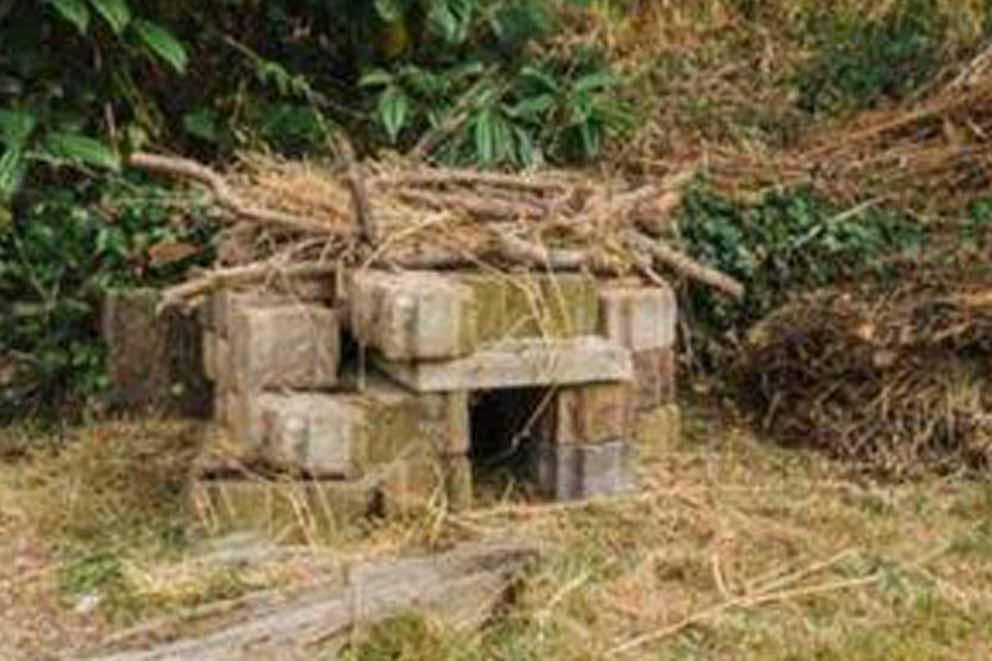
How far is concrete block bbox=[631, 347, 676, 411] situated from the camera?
5.54 meters

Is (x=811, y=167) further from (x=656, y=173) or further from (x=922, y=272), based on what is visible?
(x=922, y=272)

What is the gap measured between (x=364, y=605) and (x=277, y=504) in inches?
27.8

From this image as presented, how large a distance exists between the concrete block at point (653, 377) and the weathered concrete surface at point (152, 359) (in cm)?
133

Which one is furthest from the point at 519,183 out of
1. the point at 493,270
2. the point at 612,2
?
the point at 612,2

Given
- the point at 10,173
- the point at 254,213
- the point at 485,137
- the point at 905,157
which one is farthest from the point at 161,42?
the point at 905,157

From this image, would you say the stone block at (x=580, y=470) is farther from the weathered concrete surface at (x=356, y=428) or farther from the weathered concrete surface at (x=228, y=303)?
the weathered concrete surface at (x=228, y=303)

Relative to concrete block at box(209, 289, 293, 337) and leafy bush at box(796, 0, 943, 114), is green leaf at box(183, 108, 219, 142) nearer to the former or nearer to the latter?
concrete block at box(209, 289, 293, 337)

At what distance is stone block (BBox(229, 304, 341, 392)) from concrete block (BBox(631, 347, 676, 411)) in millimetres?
905

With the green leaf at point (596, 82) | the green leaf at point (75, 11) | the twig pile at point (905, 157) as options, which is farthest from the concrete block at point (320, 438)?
the green leaf at point (596, 82)

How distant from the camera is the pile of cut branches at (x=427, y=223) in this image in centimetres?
523

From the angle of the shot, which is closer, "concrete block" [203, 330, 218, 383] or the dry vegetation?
the dry vegetation

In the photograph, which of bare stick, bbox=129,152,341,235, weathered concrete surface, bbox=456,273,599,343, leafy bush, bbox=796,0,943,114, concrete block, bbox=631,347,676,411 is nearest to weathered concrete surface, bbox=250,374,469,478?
weathered concrete surface, bbox=456,273,599,343

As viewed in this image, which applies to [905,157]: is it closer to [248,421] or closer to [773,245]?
[773,245]

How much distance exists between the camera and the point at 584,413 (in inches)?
203
